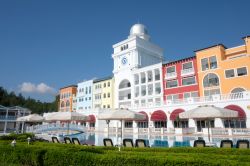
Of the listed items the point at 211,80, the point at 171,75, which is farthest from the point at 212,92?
the point at 171,75

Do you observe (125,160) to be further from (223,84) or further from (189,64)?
(189,64)

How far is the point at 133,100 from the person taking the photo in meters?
49.1

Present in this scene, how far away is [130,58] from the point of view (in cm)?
5162

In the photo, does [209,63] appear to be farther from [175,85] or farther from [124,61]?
[124,61]

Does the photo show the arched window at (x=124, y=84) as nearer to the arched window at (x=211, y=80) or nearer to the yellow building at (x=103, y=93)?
the yellow building at (x=103, y=93)

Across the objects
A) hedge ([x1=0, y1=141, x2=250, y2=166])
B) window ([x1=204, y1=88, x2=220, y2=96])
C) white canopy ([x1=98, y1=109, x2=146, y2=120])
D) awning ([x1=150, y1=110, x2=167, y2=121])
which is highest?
window ([x1=204, y1=88, x2=220, y2=96])

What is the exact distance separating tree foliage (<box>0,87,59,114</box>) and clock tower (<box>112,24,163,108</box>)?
54002 mm

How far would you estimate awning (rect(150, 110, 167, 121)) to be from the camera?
37450 millimetres

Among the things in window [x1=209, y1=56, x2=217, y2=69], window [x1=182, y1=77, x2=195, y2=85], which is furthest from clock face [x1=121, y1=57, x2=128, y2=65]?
window [x1=209, y1=56, x2=217, y2=69]

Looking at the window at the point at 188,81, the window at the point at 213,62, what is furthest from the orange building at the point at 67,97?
the window at the point at 213,62

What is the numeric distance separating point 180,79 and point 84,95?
3347cm

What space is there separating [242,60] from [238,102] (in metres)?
7.77

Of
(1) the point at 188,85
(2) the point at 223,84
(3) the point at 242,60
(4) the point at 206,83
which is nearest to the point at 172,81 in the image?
(1) the point at 188,85

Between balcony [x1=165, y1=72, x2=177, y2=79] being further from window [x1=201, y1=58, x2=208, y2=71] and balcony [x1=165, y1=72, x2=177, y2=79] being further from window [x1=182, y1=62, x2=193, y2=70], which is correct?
window [x1=201, y1=58, x2=208, y2=71]
